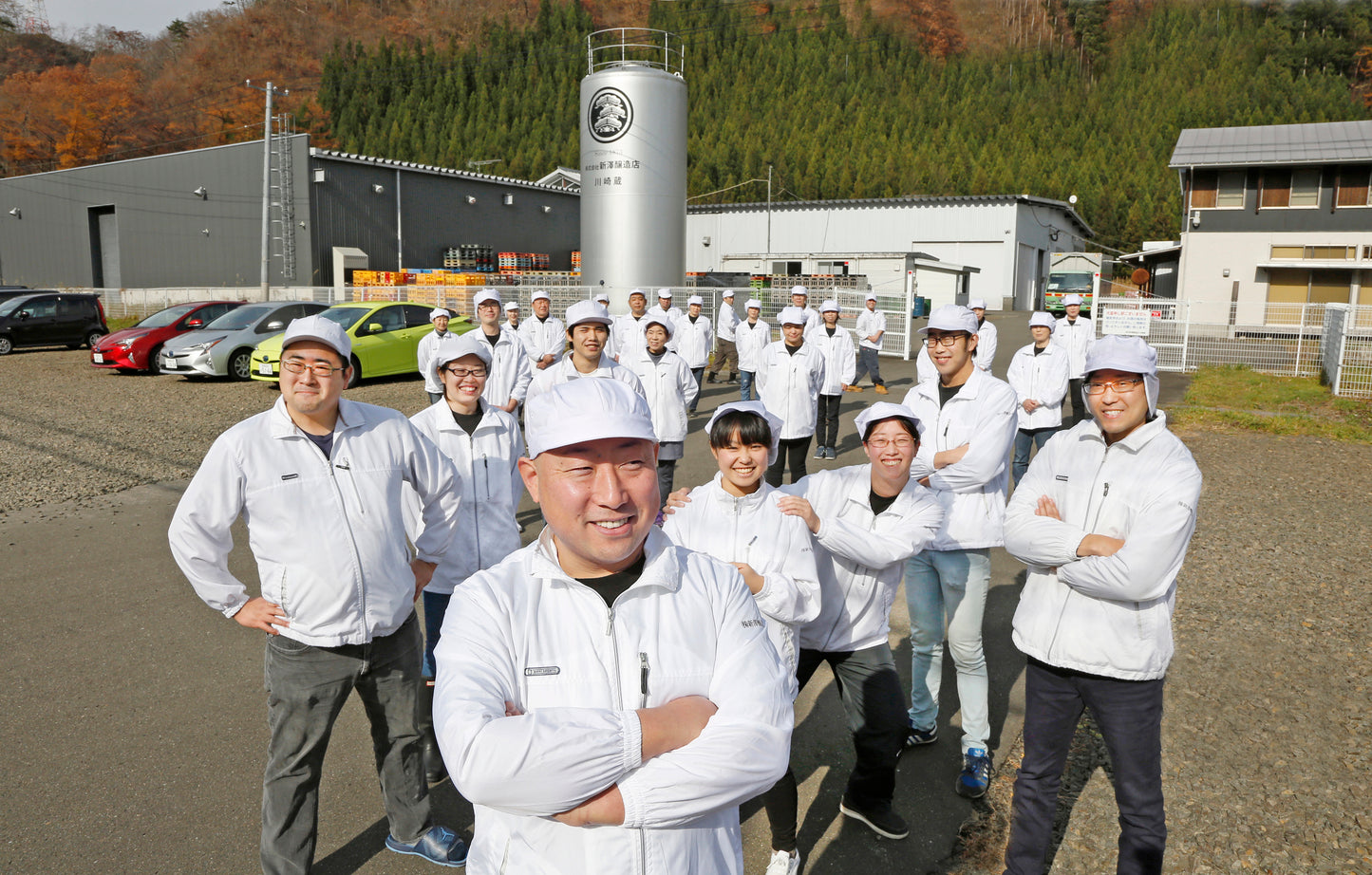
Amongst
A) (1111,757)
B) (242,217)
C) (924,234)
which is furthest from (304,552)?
(924,234)

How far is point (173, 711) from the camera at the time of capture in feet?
15.6

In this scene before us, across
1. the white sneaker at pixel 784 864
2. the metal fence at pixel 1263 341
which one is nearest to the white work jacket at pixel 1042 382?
the white sneaker at pixel 784 864

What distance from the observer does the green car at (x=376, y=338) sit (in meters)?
17.5

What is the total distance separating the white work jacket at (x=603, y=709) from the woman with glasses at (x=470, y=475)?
8.52 ft

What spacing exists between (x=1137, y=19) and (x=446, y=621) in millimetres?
163232

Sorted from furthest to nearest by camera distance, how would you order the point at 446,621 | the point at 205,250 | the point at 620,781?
the point at 205,250
the point at 446,621
the point at 620,781

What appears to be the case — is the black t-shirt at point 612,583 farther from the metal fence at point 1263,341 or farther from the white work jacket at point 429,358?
the metal fence at point 1263,341

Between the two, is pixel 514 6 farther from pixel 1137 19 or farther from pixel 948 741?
pixel 948 741

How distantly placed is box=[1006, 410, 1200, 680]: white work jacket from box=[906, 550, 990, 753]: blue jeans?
2.85 ft

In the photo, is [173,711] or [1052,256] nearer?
[173,711]

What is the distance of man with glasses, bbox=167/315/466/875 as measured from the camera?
126 inches

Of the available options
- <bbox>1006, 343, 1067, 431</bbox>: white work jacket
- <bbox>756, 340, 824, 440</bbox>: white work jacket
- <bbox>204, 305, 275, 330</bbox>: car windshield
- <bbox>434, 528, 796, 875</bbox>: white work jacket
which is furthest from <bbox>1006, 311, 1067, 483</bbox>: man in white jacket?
<bbox>204, 305, 275, 330</bbox>: car windshield

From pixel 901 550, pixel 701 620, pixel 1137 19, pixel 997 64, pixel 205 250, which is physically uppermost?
pixel 1137 19

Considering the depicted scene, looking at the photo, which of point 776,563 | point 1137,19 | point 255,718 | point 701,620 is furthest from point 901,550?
point 1137,19
